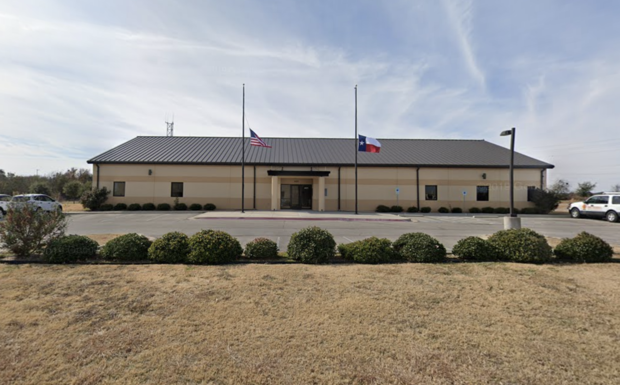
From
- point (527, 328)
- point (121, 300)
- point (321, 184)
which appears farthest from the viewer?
point (321, 184)

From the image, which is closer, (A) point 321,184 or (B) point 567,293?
(B) point 567,293

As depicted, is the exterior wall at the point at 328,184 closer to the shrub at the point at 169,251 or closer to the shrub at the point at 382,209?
the shrub at the point at 382,209

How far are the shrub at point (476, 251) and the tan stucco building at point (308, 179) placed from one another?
1906 cm

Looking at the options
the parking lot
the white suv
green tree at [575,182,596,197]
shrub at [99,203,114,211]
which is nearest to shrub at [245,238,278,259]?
the parking lot

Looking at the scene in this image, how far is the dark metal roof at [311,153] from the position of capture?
91.0 feet

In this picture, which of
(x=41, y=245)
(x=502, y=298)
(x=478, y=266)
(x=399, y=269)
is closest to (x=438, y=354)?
(x=502, y=298)

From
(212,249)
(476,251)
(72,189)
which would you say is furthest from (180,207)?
(476,251)

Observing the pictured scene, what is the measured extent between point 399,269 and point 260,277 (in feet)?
9.89

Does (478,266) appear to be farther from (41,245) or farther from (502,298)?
(41,245)

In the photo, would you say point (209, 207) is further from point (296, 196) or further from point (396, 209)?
point (396, 209)

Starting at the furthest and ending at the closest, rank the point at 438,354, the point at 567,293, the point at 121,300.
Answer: the point at 567,293 < the point at 121,300 < the point at 438,354

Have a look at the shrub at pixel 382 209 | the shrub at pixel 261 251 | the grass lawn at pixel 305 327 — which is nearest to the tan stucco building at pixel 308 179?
the shrub at pixel 382 209

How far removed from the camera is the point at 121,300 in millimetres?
4410

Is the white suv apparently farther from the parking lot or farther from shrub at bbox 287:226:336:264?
shrub at bbox 287:226:336:264
